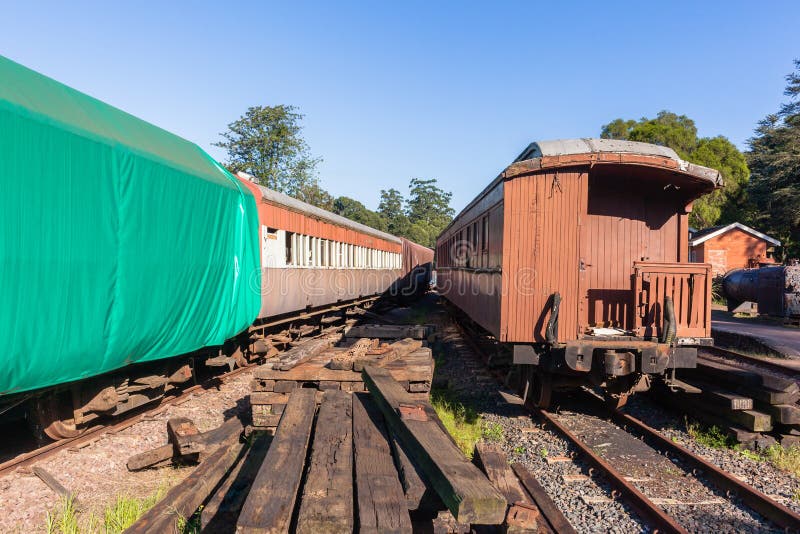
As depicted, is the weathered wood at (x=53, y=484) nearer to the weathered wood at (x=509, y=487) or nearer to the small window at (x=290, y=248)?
the weathered wood at (x=509, y=487)

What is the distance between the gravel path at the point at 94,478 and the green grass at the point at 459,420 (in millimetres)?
2842

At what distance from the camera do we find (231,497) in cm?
407

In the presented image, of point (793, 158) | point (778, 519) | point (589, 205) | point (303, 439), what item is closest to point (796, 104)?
point (793, 158)

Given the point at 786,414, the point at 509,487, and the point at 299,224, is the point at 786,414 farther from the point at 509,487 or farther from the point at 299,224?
the point at 299,224

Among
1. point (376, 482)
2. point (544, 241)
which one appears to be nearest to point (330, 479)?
point (376, 482)

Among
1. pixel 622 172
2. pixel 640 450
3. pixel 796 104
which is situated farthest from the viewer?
pixel 796 104

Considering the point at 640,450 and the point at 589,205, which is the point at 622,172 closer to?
the point at 589,205

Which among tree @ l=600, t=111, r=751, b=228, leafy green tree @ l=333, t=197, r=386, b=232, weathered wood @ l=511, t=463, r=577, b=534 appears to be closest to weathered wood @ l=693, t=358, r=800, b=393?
Result: weathered wood @ l=511, t=463, r=577, b=534

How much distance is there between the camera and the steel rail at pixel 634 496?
13.2 feet

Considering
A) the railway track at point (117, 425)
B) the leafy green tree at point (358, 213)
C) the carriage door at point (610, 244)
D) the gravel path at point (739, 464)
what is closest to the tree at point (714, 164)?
the carriage door at point (610, 244)

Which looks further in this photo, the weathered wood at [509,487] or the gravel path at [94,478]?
the gravel path at [94,478]

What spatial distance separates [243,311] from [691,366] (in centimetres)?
630

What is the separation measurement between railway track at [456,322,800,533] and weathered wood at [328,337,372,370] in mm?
2568

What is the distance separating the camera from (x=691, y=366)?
642cm
